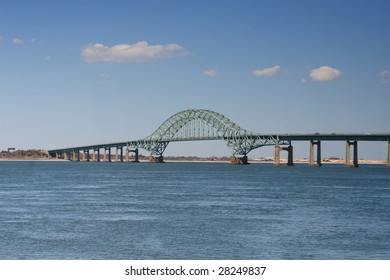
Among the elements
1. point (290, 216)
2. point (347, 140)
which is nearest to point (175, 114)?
point (347, 140)

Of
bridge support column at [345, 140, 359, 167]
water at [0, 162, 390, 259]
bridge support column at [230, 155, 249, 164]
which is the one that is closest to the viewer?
water at [0, 162, 390, 259]

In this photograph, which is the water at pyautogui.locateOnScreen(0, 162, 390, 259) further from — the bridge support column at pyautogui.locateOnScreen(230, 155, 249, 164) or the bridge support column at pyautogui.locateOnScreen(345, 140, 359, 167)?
the bridge support column at pyautogui.locateOnScreen(230, 155, 249, 164)

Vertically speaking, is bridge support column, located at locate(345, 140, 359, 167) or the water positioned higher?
bridge support column, located at locate(345, 140, 359, 167)

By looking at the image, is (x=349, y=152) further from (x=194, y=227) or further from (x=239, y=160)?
(x=194, y=227)

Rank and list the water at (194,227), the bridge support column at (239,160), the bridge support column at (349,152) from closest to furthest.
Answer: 1. the water at (194,227)
2. the bridge support column at (349,152)
3. the bridge support column at (239,160)

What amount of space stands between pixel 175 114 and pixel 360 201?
132929 mm

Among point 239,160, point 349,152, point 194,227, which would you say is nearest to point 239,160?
point 239,160

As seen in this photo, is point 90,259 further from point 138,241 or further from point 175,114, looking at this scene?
point 175,114

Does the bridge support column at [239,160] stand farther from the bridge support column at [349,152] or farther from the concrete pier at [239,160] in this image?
the bridge support column at [349,152]

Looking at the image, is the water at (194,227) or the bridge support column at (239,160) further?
the bridge support column at (239,160)

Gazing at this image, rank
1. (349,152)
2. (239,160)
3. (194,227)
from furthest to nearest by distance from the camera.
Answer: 1. (239,160)
2. (349,152)
3. (194,227)

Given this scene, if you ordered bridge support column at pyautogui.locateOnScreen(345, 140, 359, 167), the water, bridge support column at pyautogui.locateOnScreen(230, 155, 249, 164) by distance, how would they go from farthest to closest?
bridge support column at pyautogui.locateOnScreen(230, 155, 249, 164), bridge support column at pyautogui.locateOnScreen(345, 140, 359, 167), the water

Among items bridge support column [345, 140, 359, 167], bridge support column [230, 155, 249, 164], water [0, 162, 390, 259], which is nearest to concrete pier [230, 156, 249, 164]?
bridge support column [230, 155, 249, 164]

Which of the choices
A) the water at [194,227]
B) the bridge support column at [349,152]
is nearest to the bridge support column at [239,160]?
the bridge support column at [349,152]
